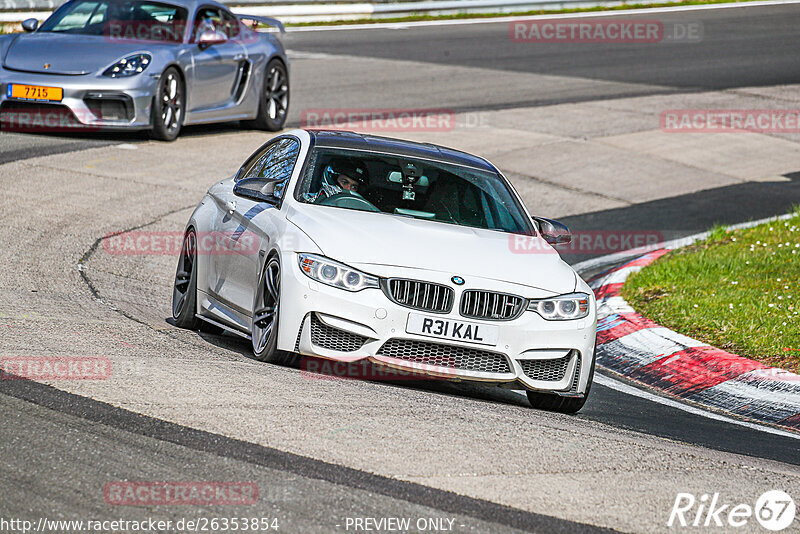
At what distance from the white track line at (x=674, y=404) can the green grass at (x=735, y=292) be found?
84 centimetres

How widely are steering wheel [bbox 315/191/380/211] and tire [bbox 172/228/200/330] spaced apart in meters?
1.21

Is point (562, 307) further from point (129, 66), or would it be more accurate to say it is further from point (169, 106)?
point (169, 106)

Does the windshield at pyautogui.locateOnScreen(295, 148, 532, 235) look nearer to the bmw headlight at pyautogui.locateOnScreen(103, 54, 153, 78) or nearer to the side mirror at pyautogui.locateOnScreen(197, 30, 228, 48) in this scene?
the bmw headlight at pyautogui.locateOnScreen(103, 54, 153, 78)

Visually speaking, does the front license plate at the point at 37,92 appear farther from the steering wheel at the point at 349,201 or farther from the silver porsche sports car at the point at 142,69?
the steering wheel at the point at 349,201

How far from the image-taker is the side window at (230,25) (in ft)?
52.6

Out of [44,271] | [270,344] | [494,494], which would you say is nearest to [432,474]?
[494,494]

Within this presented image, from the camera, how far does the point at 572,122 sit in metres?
18.9

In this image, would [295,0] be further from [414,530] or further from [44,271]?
[414,530]

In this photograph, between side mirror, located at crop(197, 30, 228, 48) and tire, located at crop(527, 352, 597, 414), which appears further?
side mirror, located at crop(197, 30, 228, 48)

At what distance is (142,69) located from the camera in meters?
14.1

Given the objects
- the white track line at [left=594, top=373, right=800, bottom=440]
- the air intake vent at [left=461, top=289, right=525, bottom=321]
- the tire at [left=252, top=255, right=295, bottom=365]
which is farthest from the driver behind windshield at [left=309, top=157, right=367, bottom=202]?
the white track line at [left=594, top=373, right=800, bottom=440]

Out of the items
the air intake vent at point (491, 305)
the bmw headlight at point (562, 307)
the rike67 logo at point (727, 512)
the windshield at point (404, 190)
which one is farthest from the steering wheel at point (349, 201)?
the rike67 logo at point (727, 512)

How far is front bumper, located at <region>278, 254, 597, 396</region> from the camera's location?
6688mm

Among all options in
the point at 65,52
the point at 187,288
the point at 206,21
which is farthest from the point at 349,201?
the point at 206,21
